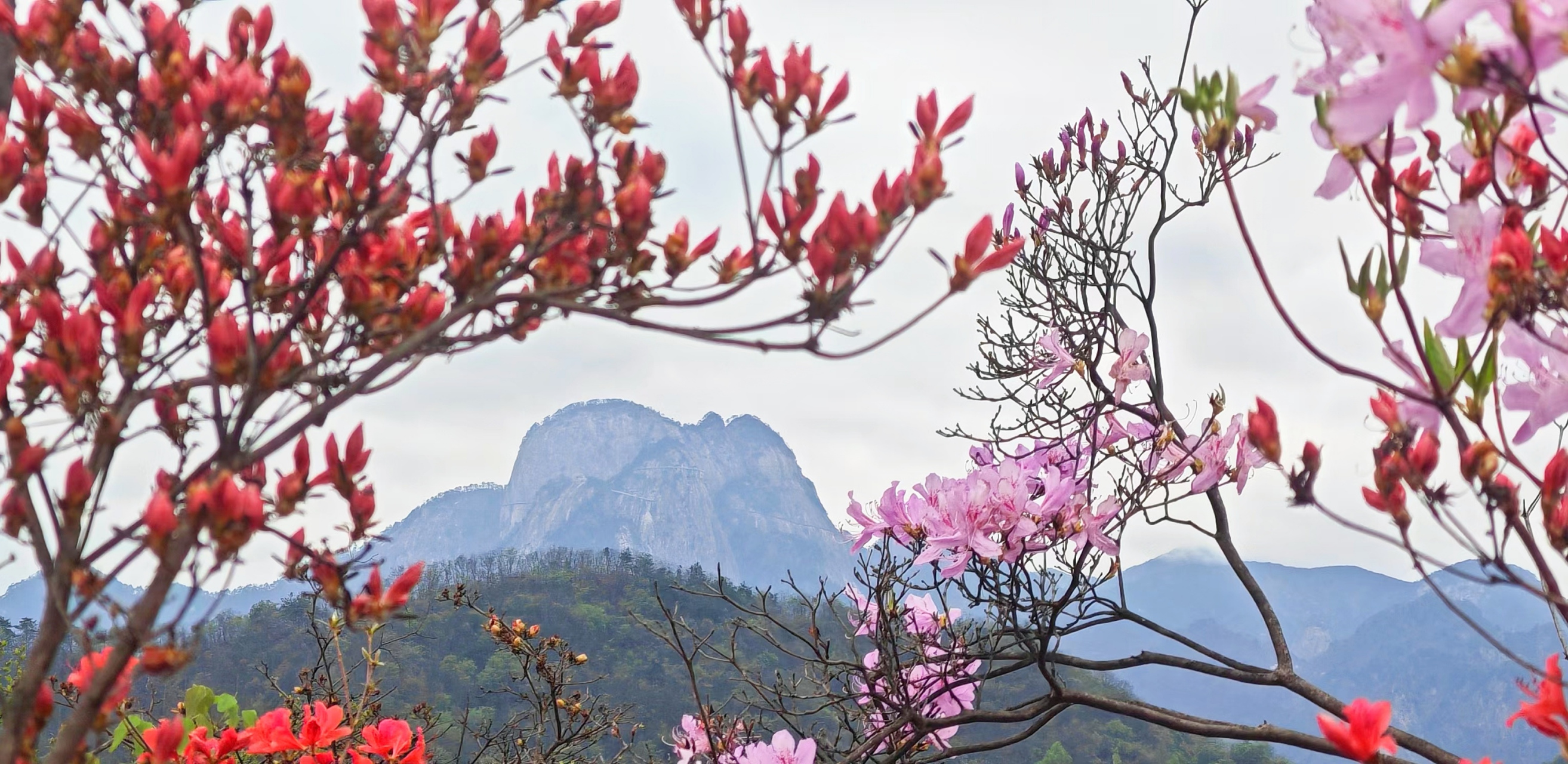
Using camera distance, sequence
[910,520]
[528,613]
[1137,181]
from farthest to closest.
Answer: [528,613]
[1137,181]
[910,520]

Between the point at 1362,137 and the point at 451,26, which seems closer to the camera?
the point at 1362,137

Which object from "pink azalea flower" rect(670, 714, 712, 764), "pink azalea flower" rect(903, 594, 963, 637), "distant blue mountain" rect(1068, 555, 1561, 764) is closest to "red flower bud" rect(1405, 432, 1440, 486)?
"pink azalea flower" rect(903, 594, 963, 637)

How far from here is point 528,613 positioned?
39438mm

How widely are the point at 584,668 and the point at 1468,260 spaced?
31389 mm

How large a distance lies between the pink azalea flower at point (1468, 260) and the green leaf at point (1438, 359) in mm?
11

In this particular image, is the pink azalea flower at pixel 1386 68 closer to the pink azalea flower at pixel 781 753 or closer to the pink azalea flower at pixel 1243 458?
the pink azalea flower at pixel 1243 458

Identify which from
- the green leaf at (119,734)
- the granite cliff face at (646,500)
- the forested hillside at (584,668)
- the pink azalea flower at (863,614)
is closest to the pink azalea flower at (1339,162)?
the pink azalea flower at (863,614)

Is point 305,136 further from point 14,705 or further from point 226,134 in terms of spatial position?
point 14,705

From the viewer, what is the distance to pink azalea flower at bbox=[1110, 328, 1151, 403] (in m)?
2.27

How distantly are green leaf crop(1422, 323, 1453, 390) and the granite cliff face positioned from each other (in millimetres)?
Answer: 135791

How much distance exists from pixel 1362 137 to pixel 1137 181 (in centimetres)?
231

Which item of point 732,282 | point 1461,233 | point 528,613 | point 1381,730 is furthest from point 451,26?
point 528,613

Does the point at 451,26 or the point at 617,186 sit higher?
the point at 451,26

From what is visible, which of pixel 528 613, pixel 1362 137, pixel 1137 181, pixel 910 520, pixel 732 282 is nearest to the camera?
pixel 1362 137
